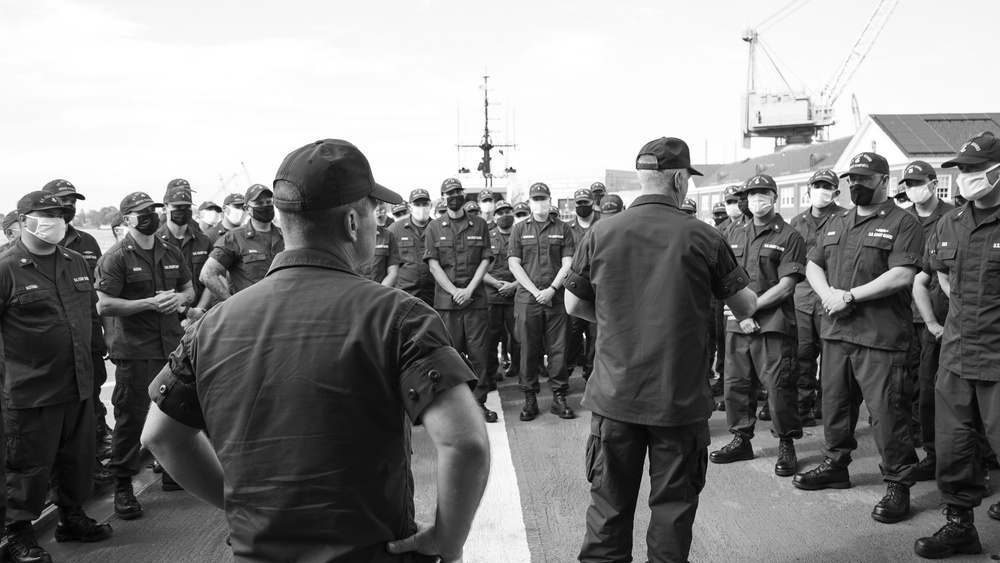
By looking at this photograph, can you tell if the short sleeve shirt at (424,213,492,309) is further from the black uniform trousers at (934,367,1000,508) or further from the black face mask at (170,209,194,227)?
the black uniform trousers at (934,367,1000,508)

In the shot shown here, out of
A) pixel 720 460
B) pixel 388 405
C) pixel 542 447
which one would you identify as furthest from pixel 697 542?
pixel 388 405

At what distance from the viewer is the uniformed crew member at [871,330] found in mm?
4457

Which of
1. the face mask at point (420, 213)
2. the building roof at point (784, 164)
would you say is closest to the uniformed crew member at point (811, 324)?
the face mask at point (420, 213)

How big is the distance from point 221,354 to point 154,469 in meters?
4.71

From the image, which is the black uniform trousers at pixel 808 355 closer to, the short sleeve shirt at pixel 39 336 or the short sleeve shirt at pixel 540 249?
the short sleeve shirt at pixel 540 249

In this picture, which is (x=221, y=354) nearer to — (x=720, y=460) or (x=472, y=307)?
(x=720, y=460)

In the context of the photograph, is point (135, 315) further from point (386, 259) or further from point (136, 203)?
point (386, 259)

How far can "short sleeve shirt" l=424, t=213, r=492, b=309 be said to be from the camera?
7531 mm

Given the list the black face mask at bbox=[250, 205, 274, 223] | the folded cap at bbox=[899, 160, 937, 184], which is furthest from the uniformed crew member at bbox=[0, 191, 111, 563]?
the folded cap at bbox=[899, 160, 937, 184]

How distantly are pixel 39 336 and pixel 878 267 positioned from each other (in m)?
5.26

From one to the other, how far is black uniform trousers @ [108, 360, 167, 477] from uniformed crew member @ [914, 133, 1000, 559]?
4857mm

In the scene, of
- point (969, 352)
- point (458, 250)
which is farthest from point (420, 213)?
point (969, 352)

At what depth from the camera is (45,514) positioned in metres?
4.59

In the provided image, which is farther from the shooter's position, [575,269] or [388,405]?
[575,269]
